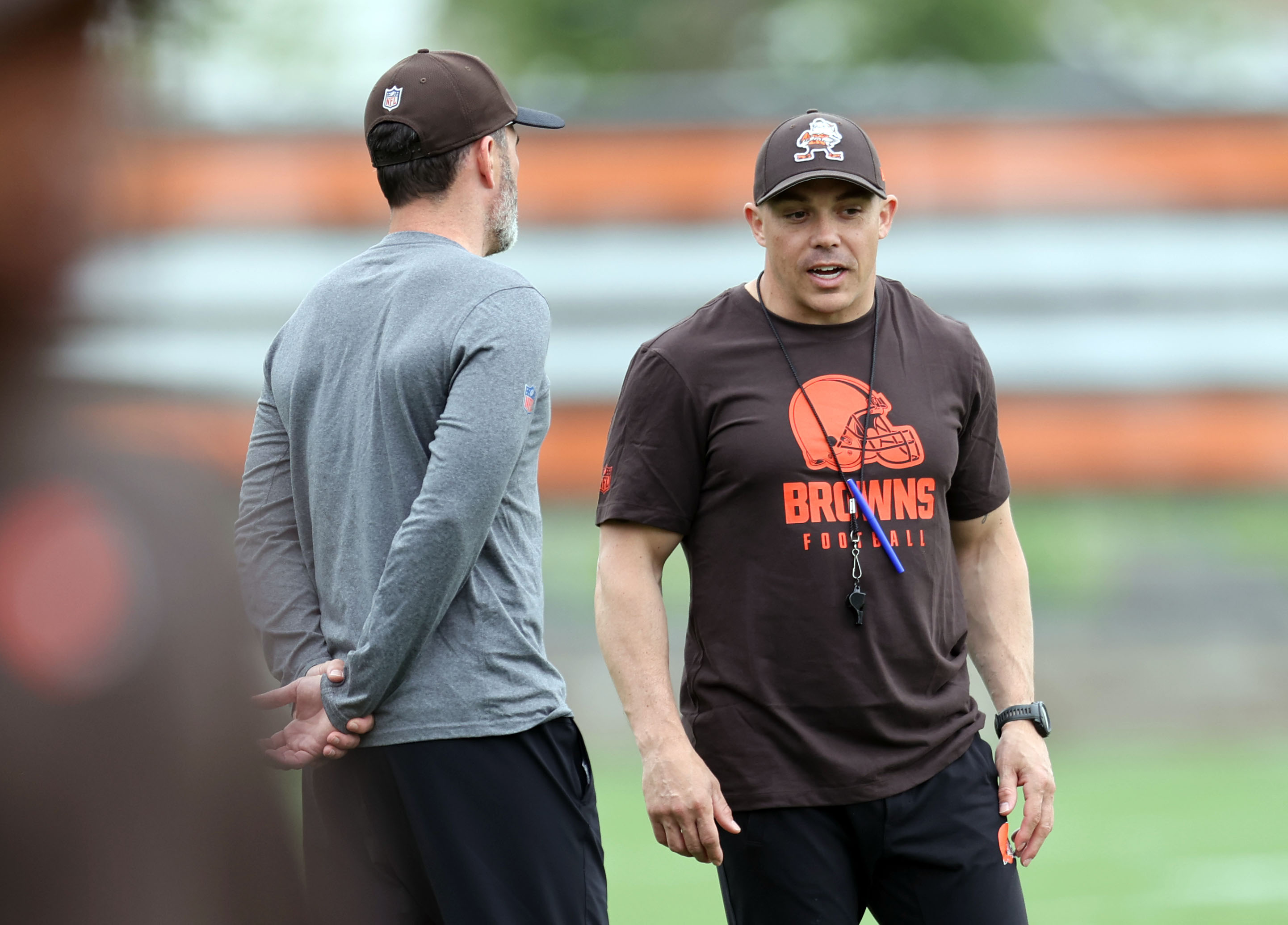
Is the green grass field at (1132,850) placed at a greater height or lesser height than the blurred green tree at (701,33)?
lesser

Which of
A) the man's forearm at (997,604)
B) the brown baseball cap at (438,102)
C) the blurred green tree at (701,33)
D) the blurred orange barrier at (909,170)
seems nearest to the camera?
the brown baseball cap at (438,102)

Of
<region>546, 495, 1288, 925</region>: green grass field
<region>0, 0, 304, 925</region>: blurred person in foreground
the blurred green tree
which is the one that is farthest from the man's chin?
the blurred green tree

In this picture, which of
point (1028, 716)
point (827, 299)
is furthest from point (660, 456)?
point (1028, 716)

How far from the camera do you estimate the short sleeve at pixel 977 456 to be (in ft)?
9.75

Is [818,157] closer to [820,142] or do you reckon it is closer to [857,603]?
[820,142]

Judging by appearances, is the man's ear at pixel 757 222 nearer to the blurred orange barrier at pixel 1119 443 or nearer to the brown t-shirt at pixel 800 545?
the brown t-shirt at pixel 800 545

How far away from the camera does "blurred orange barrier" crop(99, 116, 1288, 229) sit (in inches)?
569

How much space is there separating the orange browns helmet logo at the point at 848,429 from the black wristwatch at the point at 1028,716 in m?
0.52

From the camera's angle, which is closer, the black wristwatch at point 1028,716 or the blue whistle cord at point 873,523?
the blue whistle cord at point 873,523

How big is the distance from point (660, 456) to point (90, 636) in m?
2.13

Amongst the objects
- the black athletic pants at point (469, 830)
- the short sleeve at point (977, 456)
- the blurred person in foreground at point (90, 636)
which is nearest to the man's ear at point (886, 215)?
the short sleeve at point (977, 456)

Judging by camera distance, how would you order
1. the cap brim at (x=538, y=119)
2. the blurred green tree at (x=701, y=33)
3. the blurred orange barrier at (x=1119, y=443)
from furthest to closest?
the blurred green tree at (x=701, y=33), the blurred orange barrier at (x=1119, y=443), the cap brim at (x=538, y=119)

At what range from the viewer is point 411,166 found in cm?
254

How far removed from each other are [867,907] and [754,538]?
2.37 feet
